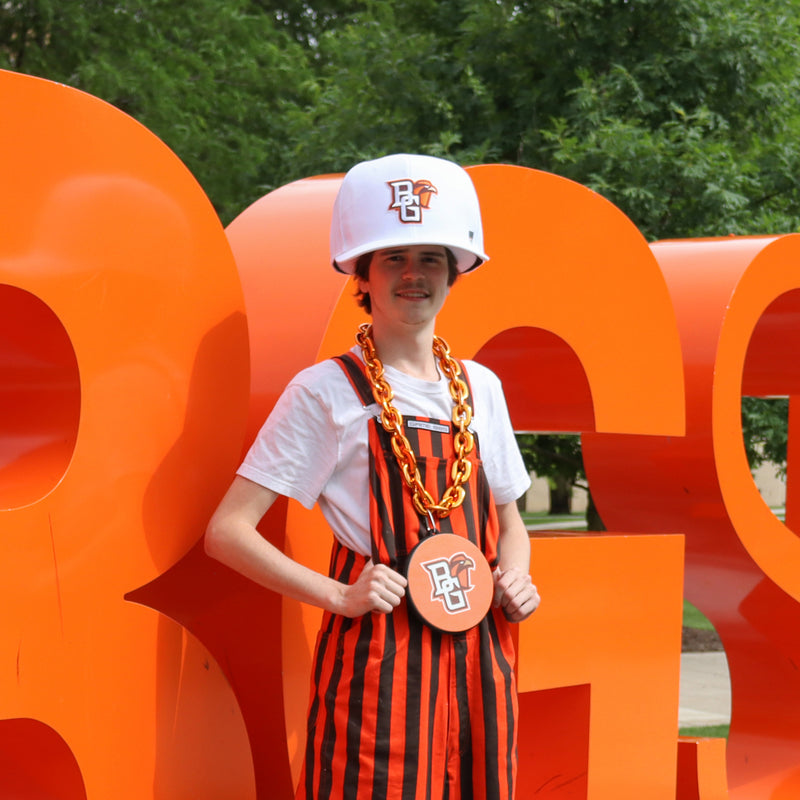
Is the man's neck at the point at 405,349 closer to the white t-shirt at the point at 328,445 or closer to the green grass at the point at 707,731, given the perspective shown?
the white t-shirt at the point at 328,445

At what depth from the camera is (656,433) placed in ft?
15.4

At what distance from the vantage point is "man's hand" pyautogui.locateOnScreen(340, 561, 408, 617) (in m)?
2.64

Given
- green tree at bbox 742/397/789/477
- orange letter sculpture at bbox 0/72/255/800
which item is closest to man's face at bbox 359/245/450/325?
orange letter sculpture at bbox 0/72/255/800

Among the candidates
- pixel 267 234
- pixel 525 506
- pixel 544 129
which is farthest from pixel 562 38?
pixel 525 506

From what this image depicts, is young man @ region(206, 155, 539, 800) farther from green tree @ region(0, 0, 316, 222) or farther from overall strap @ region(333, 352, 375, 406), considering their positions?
green tree @ region(0, 0, 316, 222)

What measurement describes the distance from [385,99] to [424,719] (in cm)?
682

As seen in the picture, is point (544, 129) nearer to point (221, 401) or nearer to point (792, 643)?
point (792, 643)

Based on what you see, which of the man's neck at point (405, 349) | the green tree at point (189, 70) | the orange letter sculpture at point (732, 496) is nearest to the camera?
the man's neck at point (405, 349)

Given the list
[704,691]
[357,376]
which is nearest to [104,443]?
[357,376]

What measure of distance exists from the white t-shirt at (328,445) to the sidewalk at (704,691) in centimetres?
542

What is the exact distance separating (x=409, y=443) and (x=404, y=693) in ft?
1.76

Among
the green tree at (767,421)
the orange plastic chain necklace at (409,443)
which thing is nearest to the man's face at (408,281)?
the orange plastic chain necklace at (409,443)

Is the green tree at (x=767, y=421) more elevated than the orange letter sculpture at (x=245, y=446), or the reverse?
the green tree at (x=767, y=421)

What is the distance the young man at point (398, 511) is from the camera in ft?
8.83
